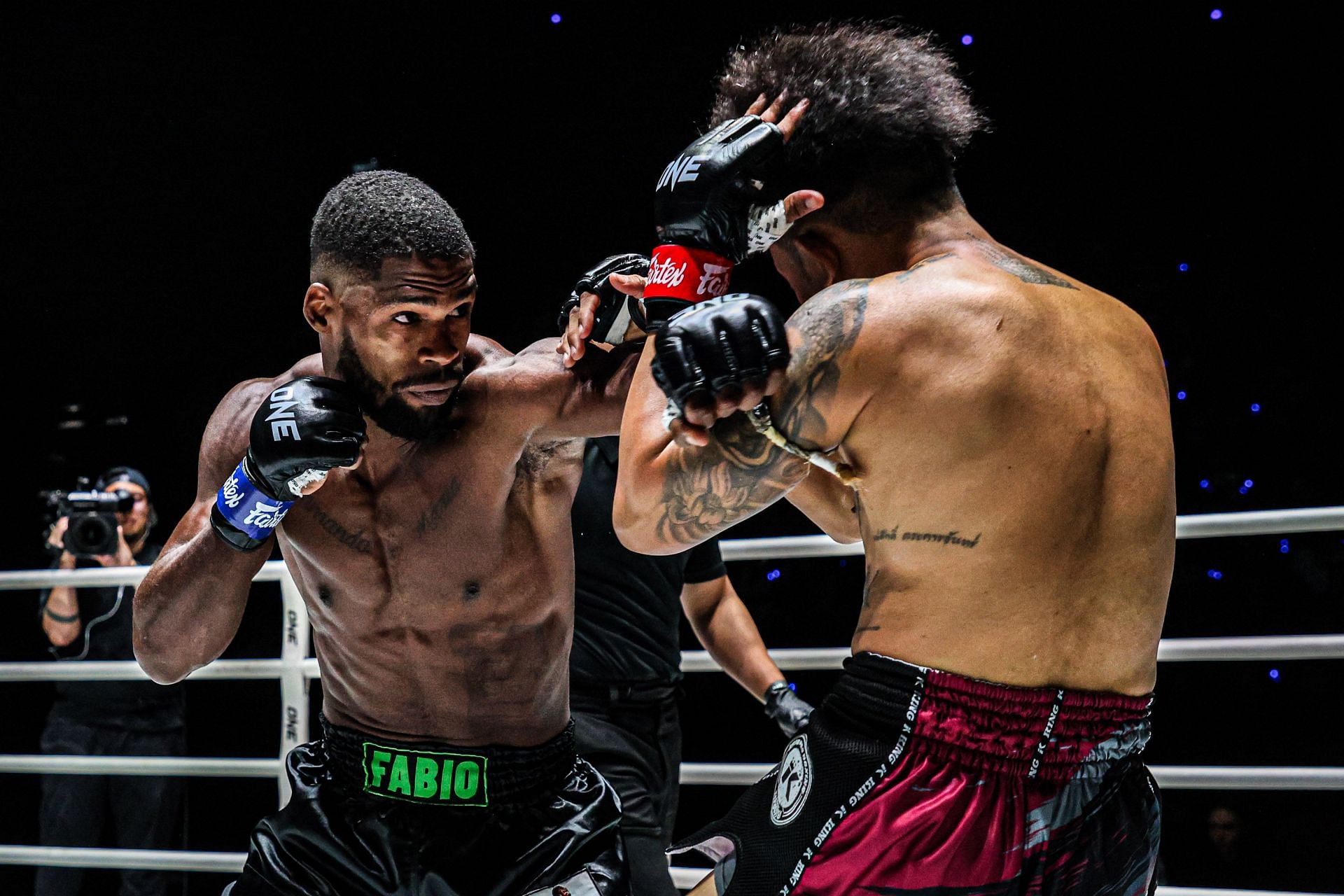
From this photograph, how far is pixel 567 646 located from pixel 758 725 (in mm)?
2690

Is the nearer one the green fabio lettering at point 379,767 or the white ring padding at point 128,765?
the green fabio lettering at point 379,767

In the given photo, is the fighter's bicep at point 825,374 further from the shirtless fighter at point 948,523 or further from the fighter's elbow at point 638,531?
the fighter's elbow at point 638,531

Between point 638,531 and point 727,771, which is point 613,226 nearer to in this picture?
point 727,771

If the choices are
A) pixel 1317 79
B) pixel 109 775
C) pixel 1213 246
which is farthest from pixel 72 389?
pixel 1317 79

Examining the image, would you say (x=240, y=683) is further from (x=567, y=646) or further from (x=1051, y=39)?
(x=1051, y=39)

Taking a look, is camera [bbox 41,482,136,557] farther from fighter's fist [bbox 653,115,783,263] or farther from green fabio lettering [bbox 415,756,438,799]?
fighter's fist [bbox 653,115,783,263]

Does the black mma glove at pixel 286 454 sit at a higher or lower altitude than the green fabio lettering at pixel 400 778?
higher

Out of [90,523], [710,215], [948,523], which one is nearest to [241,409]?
[710,215]

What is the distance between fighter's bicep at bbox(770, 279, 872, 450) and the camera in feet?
3.61

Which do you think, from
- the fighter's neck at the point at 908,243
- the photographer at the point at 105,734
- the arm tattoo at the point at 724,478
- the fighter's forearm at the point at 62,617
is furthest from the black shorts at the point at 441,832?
the fighter's forearm at the point at 62,617

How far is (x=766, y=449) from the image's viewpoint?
1.18 metres

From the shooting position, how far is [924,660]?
110 centimetres

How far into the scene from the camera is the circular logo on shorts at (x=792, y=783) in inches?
44.3

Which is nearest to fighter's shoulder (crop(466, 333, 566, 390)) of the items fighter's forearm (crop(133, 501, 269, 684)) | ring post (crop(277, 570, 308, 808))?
fighter's forearm (crop(133, 501, 269, 684))
